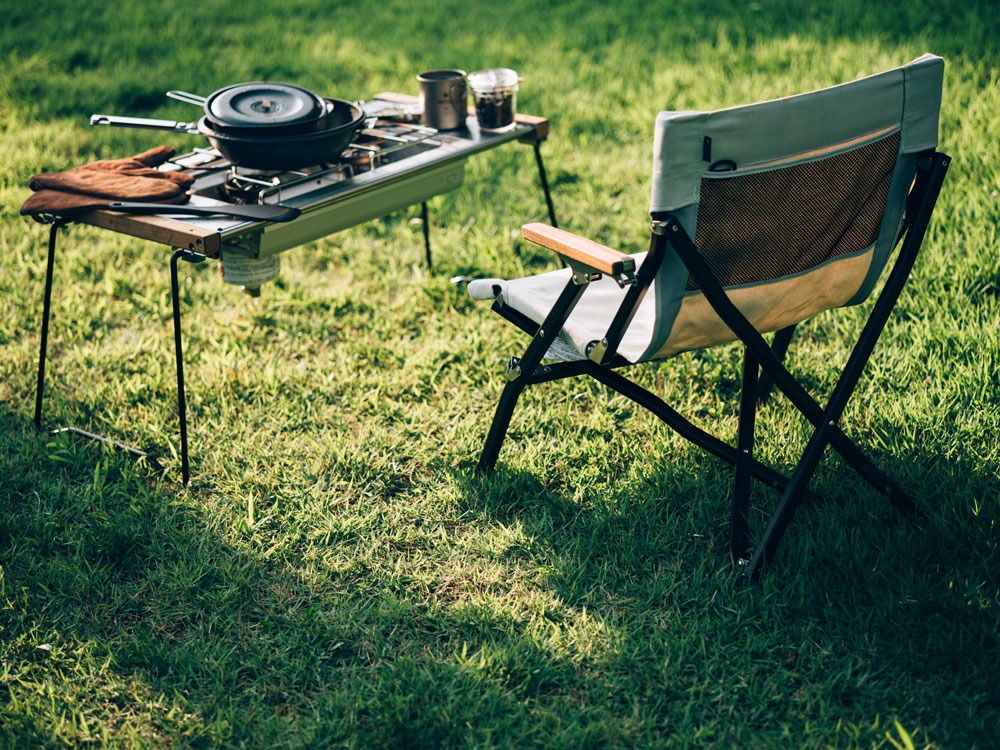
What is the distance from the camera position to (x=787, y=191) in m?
2.22

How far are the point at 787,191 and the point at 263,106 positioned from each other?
1603 millimetres

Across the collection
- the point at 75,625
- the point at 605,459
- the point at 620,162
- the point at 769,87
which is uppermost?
the point at 769,87

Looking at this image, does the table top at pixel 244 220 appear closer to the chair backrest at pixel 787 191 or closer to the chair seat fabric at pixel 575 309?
the chair seat fabric at pixel 575 309

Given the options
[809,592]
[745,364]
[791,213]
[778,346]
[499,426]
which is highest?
[791,213]

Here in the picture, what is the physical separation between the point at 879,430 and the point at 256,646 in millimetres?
1954

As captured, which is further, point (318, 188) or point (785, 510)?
point (318, 188)

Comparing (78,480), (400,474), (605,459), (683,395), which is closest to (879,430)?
(683,395)

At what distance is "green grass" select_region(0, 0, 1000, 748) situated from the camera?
86.1 inches

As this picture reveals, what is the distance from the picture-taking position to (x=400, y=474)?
3010mm

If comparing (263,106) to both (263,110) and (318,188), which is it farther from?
(318,188)

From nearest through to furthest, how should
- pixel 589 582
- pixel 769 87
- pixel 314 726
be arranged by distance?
1. pixel 314 726
2. pixel 589 582
3. pixel 769 87

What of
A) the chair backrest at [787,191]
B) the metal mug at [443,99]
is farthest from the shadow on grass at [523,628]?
the metal mug at [443,99]

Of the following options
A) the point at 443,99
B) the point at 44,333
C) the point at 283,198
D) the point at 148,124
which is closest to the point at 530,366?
the point at 283,198

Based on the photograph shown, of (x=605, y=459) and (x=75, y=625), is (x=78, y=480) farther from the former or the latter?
(x=605, y=459)
